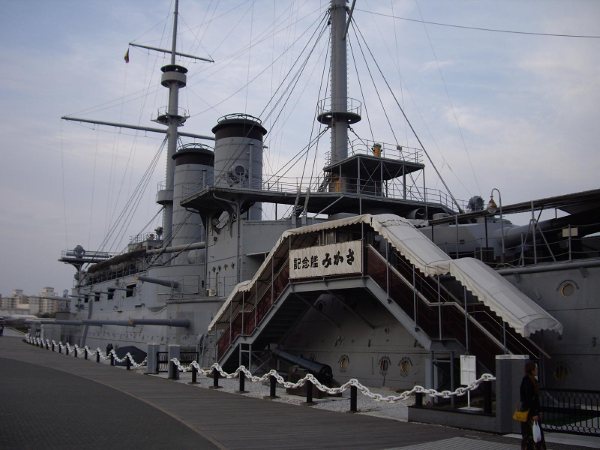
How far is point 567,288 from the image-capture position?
1716 centimetres

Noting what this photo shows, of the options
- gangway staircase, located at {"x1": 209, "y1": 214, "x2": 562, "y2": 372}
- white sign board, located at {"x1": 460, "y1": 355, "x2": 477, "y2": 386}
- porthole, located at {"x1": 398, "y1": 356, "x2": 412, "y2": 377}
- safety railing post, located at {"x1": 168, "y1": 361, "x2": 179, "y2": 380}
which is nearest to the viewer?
white sign board, located at {"x1": 460, "y1": 355, "x2": 477, "y2": 386}

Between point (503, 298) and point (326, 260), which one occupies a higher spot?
point (326, 260)

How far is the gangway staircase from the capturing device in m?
16.3

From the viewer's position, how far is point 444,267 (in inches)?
666

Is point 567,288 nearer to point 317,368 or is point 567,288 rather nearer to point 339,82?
point 317,368

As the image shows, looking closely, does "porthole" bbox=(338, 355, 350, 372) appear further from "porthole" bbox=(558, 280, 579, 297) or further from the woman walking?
the woman walking

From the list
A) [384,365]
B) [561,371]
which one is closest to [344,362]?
[384,365]

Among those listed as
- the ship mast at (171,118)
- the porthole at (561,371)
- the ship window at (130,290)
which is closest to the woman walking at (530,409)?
the porthole at (561,371)

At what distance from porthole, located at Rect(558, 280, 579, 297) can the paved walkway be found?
6387mm

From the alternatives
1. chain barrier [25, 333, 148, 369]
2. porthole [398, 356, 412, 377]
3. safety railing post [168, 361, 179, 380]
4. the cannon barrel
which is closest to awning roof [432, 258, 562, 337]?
porthole [398, 356, 412, 377]

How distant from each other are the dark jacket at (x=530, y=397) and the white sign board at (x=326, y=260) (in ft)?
32.5

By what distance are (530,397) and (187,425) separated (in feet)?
23.9

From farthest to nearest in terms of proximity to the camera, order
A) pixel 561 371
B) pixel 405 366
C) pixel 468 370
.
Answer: pixel 405 366 < pixel 561 371 < pixel 468 370

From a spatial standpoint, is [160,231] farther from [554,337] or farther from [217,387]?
[554,337]
